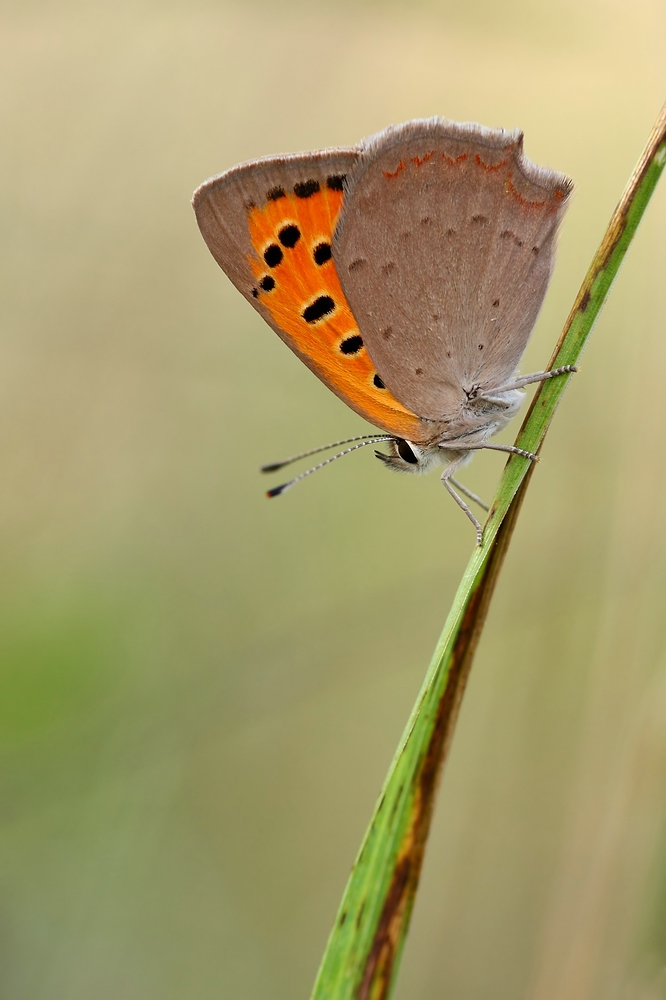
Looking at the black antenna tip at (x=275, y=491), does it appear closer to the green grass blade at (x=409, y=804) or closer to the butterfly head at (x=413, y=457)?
the butterfly head at (x=413, y=457)

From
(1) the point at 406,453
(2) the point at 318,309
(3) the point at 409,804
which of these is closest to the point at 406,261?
(2) the point at 318,309

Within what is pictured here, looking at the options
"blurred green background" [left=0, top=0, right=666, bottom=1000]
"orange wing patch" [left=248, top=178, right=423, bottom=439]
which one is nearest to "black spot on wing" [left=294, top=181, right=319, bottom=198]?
"orange wing patch" [left=248, top=178, right=423, bottom=439]

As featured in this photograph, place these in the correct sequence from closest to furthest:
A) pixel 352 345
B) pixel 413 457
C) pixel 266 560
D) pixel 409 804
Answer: pixel 409 804
pixel 352 345
pixel 413 457
pixel 266 560

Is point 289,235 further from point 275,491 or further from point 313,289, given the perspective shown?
point 275,491

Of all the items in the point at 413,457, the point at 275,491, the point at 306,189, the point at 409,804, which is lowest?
the point at 409,804

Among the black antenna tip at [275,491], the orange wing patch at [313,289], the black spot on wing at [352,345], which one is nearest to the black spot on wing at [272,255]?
the orange wing patch at [313,289]

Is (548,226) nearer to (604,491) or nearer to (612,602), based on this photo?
(604,491)

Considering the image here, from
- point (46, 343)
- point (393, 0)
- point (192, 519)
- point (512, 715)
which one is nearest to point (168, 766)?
point (192, 519)

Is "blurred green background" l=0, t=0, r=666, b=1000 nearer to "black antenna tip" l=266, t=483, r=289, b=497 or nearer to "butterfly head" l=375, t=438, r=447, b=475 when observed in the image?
"butterfly head" l=375, t=438, r=447, b=475
